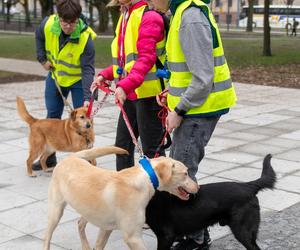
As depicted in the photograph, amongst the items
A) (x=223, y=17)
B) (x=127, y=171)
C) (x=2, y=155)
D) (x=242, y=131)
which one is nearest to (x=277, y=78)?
(x=242, y=131)

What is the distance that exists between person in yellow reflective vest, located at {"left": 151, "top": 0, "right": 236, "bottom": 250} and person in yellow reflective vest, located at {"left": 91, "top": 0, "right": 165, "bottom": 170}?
374mm

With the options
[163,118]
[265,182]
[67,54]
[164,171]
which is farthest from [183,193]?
[67,54]

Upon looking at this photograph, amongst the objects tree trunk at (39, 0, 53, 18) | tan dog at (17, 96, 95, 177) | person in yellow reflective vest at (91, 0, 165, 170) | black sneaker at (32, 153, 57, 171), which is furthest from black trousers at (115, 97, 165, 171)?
tree trunk at (39, 0, 53, 18)

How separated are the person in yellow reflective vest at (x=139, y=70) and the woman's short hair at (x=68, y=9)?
107 centimetres

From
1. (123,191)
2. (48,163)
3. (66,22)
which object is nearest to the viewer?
(123,191)

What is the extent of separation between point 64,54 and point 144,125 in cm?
193

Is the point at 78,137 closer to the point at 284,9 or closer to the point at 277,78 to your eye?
the point at 277,78

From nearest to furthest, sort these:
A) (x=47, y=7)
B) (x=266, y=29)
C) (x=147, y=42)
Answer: (x=147, y=42) < (x=266, y=29) < (x=47, y=7)

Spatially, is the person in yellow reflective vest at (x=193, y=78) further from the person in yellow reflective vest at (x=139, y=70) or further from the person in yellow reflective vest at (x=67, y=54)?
the person in yellow reflective vest at (x=67, y=54)

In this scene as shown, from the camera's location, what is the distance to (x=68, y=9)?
549 cm

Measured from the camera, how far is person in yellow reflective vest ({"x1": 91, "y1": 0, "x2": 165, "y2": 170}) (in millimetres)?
4102

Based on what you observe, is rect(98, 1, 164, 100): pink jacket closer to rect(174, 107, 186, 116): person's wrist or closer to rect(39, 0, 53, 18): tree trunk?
rect(174, 107, 186, 116): person's wrist

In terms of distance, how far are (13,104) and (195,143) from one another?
7786mm

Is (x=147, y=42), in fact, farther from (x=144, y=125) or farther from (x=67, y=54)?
(x=67, y=54)
